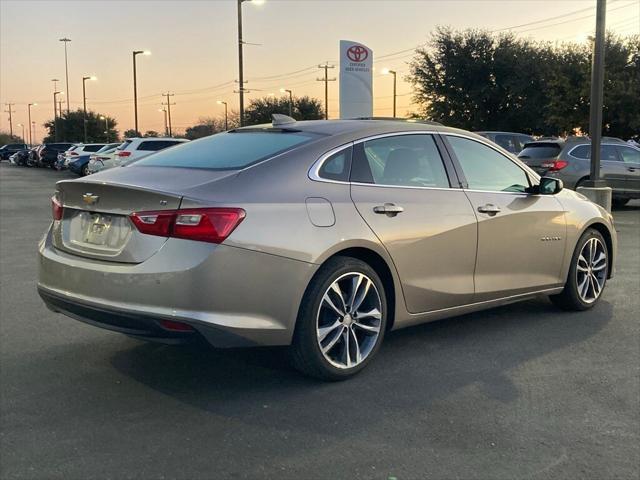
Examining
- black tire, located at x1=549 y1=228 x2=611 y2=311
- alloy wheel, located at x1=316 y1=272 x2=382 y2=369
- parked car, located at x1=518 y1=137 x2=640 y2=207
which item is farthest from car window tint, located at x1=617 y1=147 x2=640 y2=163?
alloy wheel, located at x1=316 y1=272 x2=382 y2=369

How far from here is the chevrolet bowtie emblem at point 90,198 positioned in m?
3.86

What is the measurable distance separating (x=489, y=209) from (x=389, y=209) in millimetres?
1032

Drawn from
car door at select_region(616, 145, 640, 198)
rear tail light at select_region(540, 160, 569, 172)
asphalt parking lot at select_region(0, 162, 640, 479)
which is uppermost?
rear tail light at select_region(540, 160, 569, 172)

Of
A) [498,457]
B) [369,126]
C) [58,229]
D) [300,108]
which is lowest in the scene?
[498,457]

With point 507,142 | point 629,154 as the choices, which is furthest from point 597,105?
point 507,142

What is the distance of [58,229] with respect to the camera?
13.7 feet

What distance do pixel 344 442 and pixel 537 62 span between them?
41.1m

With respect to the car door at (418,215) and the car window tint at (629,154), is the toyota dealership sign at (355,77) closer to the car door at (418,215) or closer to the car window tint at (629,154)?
the car window tint at (629,154)

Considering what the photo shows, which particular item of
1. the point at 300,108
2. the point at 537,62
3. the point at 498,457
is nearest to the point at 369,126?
the point at 498,457

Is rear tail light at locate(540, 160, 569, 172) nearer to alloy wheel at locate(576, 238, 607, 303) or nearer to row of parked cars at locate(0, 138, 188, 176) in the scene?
row of parked cars at locate(0, 138, 188, 176)

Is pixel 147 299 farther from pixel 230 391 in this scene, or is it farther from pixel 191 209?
pixel 230 391

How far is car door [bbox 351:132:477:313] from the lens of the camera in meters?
4.27

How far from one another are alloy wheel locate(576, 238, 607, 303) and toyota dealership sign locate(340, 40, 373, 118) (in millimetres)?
15064

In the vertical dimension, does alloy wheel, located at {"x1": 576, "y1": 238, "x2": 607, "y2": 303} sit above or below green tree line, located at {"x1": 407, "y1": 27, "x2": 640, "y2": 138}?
below
